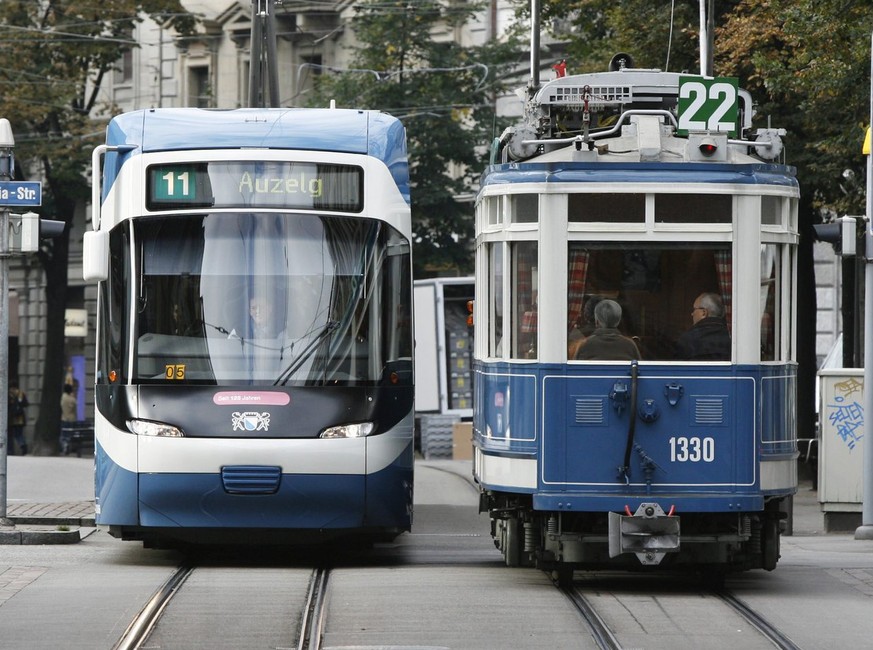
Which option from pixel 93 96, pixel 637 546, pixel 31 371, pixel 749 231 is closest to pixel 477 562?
pixel 637 546

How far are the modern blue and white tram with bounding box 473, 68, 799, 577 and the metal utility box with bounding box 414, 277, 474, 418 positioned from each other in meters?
20.3

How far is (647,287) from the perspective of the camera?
11094mm

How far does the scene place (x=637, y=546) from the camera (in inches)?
420

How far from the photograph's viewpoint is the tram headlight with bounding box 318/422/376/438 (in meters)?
12.2

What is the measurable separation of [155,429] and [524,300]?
2765 mm

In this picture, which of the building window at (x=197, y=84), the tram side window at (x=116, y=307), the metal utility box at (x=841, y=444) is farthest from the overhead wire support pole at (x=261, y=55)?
the building window at (x=197, y=84)

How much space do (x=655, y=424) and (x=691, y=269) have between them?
3.26 ft

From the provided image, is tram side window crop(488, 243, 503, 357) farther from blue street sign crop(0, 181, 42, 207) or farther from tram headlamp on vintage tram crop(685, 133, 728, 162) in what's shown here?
blue street sign crop(0, 181, 42, 207)

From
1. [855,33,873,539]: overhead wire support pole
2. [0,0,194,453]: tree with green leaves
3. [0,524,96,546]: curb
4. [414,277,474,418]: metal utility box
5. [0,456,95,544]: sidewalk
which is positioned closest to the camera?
[0,524,96,546]: curb

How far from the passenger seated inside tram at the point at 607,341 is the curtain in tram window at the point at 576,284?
4.6 inches

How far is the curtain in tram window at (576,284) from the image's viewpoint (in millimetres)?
11102

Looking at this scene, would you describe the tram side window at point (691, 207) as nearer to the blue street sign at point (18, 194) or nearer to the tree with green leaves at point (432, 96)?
the blue street sign at point (18, 194)

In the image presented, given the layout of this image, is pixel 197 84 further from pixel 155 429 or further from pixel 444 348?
pixel 155 429

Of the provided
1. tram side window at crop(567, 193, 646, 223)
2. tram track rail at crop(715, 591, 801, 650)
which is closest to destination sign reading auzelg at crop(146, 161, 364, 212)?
tram side window at crop(567, 193, 646, 223)
